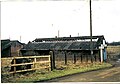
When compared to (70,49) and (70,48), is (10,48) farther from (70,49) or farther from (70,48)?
(70,49)

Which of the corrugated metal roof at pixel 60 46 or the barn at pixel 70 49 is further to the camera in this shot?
the corrugated metal roof at pixel 60 46

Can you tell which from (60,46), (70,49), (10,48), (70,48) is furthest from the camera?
(10,48)

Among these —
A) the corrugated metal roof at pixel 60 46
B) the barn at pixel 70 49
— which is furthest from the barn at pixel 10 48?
the corrugated metal roof at pixel 60 46

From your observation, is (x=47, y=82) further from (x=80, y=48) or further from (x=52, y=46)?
(x=52, y=46)

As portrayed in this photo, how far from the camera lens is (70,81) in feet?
48.0

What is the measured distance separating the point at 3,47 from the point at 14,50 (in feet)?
9.66

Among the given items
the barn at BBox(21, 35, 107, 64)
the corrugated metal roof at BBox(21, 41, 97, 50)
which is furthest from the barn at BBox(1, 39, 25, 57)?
the corrugated metal roof at BBox(21, 41, 97, 50)

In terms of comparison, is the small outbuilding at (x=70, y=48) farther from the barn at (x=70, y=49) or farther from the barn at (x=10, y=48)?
the barn at (x=10, y=48)

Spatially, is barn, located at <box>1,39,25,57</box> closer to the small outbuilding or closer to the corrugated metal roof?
the small outbuilding

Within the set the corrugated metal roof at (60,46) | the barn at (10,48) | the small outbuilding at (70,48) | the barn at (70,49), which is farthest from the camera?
the barn at (10,48)

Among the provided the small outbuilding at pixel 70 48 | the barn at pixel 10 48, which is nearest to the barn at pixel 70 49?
the small outbuilding at pixel 70 48

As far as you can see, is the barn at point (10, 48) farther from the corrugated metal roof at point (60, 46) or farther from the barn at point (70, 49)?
the corrugated metal roof at point (60, 46)

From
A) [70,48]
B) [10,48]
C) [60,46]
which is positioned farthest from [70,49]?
[10,48]

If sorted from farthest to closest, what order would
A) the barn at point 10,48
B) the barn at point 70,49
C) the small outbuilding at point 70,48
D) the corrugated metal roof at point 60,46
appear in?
the barn at point 10,48 < the corrugated metal roof at point 60,46 < the small outbuilding at point 70,48 < the barn at point 70,49
